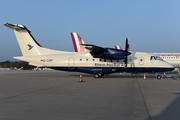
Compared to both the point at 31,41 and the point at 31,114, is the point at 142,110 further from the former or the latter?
the point at 31,41

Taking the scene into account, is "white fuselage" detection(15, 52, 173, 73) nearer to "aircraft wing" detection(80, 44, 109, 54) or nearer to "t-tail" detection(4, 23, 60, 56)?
"t-tail" detection(4, 23, 60, 56)

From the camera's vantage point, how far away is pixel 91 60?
88.7ft

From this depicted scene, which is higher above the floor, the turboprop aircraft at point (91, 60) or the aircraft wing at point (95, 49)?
the aircraft wing at point (95, 49)

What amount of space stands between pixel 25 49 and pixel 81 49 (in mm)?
18433

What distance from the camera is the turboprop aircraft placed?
86.2ft

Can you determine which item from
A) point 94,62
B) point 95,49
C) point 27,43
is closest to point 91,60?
point 94,62

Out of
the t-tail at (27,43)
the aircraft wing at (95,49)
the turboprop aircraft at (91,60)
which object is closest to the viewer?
the aircraft wing at (95,49)

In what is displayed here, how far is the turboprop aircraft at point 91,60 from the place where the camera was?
26.3 meters

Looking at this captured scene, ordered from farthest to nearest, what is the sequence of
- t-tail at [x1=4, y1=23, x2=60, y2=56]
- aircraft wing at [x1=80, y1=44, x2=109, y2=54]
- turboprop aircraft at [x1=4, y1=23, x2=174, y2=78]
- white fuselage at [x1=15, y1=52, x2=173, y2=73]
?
t-tail at [x1=4, y1=23, x2=60, y2=56]
white fuselage at [x1=15, y1=52, x2=173, y2=73]
turboprop aircraft at [x1=4, y1=23, x2=174, y2=78]
aircraft wing at [x1=80, y1=44, x2=109, y2=54]

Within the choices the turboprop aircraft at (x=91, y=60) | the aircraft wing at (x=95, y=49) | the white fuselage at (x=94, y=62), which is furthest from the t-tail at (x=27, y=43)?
the aircraft wing at (x=95, y=49)

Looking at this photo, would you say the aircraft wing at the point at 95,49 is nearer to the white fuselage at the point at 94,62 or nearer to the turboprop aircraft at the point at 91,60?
the turboprop aircraft at the point at 91,60

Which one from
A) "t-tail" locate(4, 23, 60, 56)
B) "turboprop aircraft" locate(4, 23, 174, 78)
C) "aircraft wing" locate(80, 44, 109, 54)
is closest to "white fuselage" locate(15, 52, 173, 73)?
"turboprop aircraft" locate(4, 23, 174, 78)

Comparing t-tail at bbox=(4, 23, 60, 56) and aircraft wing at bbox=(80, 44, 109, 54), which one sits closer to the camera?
aircraft wing at bbox=(80, 44, 109, 54)

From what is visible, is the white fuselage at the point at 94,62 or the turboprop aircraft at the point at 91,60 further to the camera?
the white fuselage at the point at 94,62
